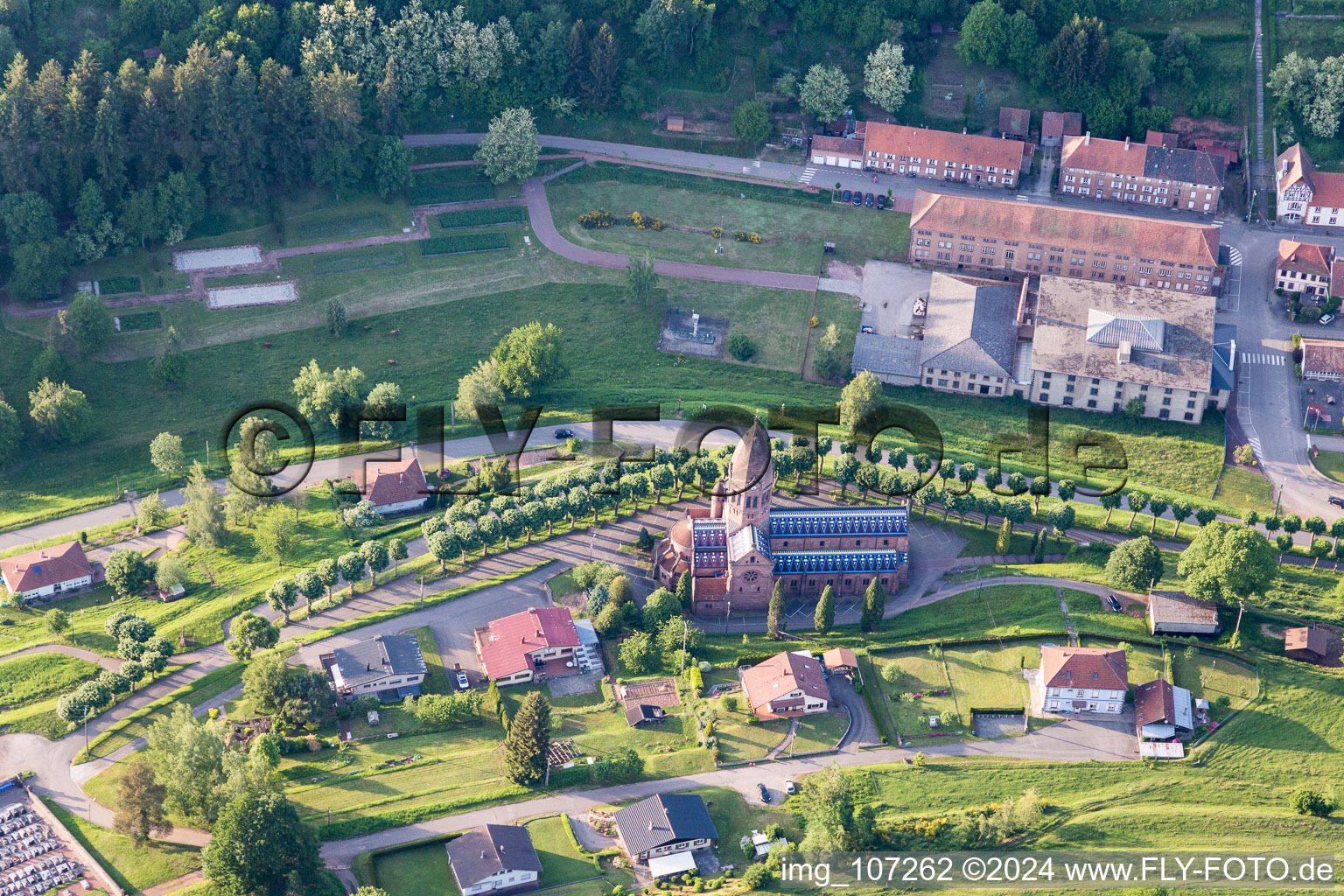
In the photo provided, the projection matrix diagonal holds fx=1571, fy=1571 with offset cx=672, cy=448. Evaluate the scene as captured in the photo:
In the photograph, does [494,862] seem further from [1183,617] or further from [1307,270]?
[1307,270]

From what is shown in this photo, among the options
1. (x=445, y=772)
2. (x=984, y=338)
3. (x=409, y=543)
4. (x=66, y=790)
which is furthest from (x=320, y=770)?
(x=984, y=338)

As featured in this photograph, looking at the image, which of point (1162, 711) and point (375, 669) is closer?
point (1162, 711)

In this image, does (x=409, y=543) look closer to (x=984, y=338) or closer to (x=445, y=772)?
(x=445, y=772)

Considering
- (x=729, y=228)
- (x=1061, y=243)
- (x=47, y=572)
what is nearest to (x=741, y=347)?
(x=729, y=228)

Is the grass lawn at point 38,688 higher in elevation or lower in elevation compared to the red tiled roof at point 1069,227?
lower

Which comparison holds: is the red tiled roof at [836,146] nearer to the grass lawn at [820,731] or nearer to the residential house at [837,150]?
the residential house at [837,150]

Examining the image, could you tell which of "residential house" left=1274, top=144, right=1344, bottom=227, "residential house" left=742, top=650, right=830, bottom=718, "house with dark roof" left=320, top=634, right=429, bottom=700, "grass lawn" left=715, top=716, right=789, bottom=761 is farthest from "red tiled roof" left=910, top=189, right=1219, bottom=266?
"house with dark roof" left=320, top=634, right=429, bottom=700

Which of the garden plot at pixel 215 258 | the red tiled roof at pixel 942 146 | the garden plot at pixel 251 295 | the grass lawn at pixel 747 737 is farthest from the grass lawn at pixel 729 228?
the grass lawn at pixel 747 737
